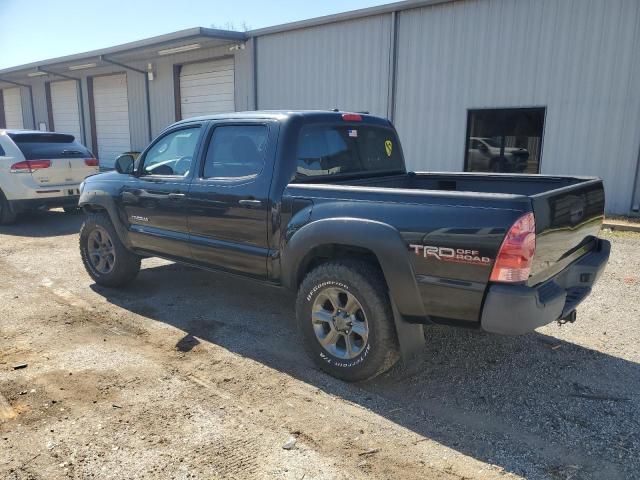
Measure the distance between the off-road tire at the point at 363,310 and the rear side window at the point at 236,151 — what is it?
3.58 feet

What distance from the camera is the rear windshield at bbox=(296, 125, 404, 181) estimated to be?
4.17 meters

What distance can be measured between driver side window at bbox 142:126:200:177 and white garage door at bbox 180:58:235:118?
448 inches

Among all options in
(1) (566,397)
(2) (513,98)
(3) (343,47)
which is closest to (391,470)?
(1) (566,397)

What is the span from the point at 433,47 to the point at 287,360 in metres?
9.33

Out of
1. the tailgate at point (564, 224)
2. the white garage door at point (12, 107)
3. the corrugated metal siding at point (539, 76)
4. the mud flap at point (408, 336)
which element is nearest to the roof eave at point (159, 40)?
the corrugated metal siding at point (539, 76)

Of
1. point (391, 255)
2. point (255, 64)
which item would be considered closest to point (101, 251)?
point (391, 255)

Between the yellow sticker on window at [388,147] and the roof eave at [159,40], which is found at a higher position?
the roof eave at [159,40]

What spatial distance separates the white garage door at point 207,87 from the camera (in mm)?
16109

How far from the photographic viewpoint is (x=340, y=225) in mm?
3488

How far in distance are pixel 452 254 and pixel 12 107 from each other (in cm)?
2904

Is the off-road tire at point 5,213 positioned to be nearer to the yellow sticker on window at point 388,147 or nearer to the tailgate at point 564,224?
the yellow sticker on window at point 388,147

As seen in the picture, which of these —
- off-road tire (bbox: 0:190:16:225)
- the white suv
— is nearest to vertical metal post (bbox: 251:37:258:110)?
the white suv

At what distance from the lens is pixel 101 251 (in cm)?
588

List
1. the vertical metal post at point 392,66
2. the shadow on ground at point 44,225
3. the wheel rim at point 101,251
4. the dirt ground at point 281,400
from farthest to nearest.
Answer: the vertical metal post at point 392,66, the shadow on ground at point 44,225, the wheel rim at point 101,251, the dirt ground at point 281,400
